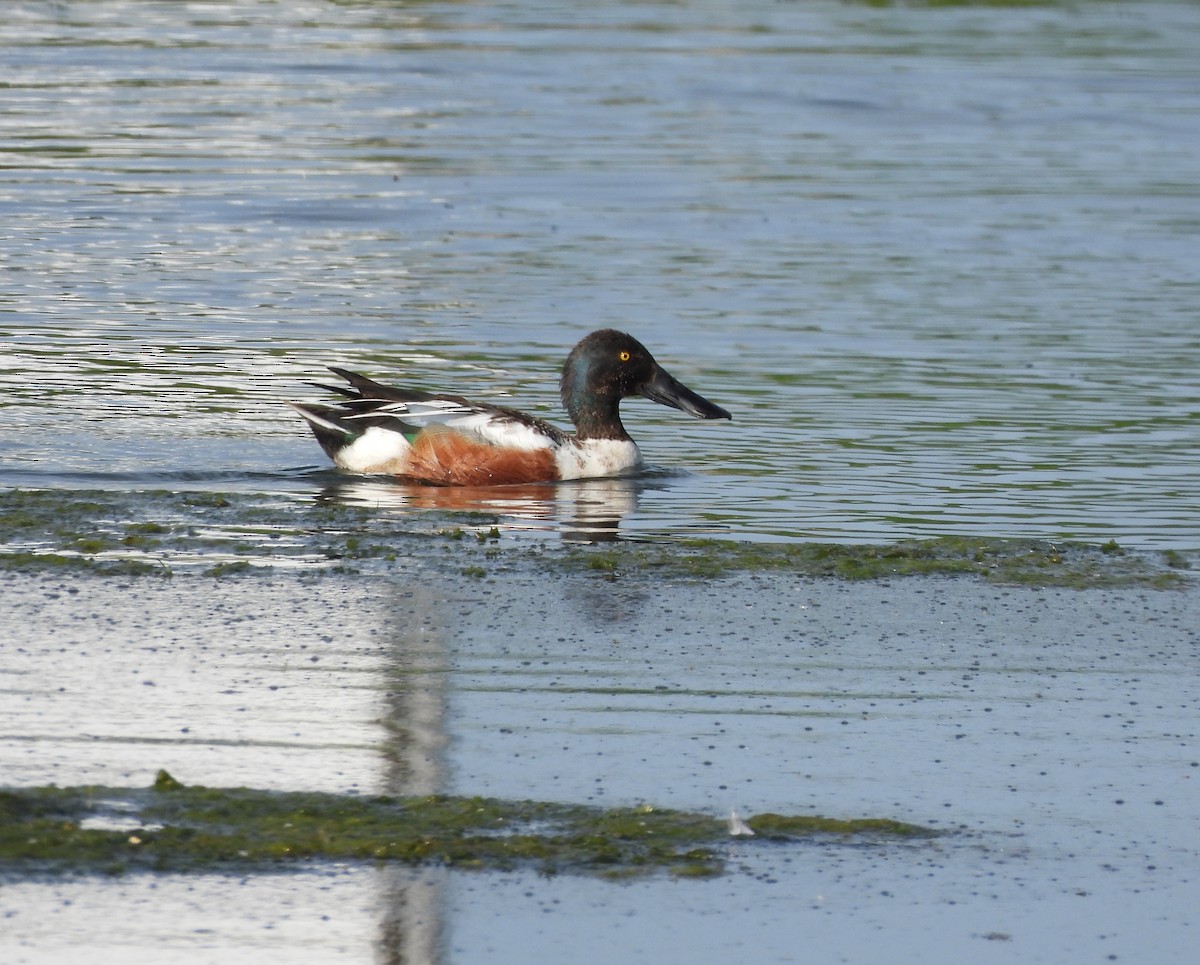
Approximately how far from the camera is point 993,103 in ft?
91.9

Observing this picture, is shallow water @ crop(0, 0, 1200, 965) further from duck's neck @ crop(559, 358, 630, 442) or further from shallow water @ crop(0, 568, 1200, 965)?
duck's neck @ crop(559, 358, 630, 442)

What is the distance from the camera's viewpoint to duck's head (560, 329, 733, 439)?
38.2 ft

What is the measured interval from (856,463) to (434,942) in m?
6.81

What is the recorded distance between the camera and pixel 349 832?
17.9 feet

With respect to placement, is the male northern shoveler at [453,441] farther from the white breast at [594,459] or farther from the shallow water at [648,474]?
the shallow water at [648,474]

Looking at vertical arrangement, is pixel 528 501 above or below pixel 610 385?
below

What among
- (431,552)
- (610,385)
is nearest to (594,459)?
(610,385)

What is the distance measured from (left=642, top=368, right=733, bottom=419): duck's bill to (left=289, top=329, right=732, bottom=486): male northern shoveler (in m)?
0.41

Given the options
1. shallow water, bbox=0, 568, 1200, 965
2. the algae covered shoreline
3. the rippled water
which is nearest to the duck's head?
the rippled water

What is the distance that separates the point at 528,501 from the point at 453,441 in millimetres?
623

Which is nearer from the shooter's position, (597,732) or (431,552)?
(597,732)

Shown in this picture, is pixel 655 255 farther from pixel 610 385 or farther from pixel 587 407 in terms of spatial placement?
pixel 587 407

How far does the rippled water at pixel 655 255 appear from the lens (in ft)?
37.4

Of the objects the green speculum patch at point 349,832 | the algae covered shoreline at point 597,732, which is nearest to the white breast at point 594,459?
the algae covered shoreline at point 597,732
